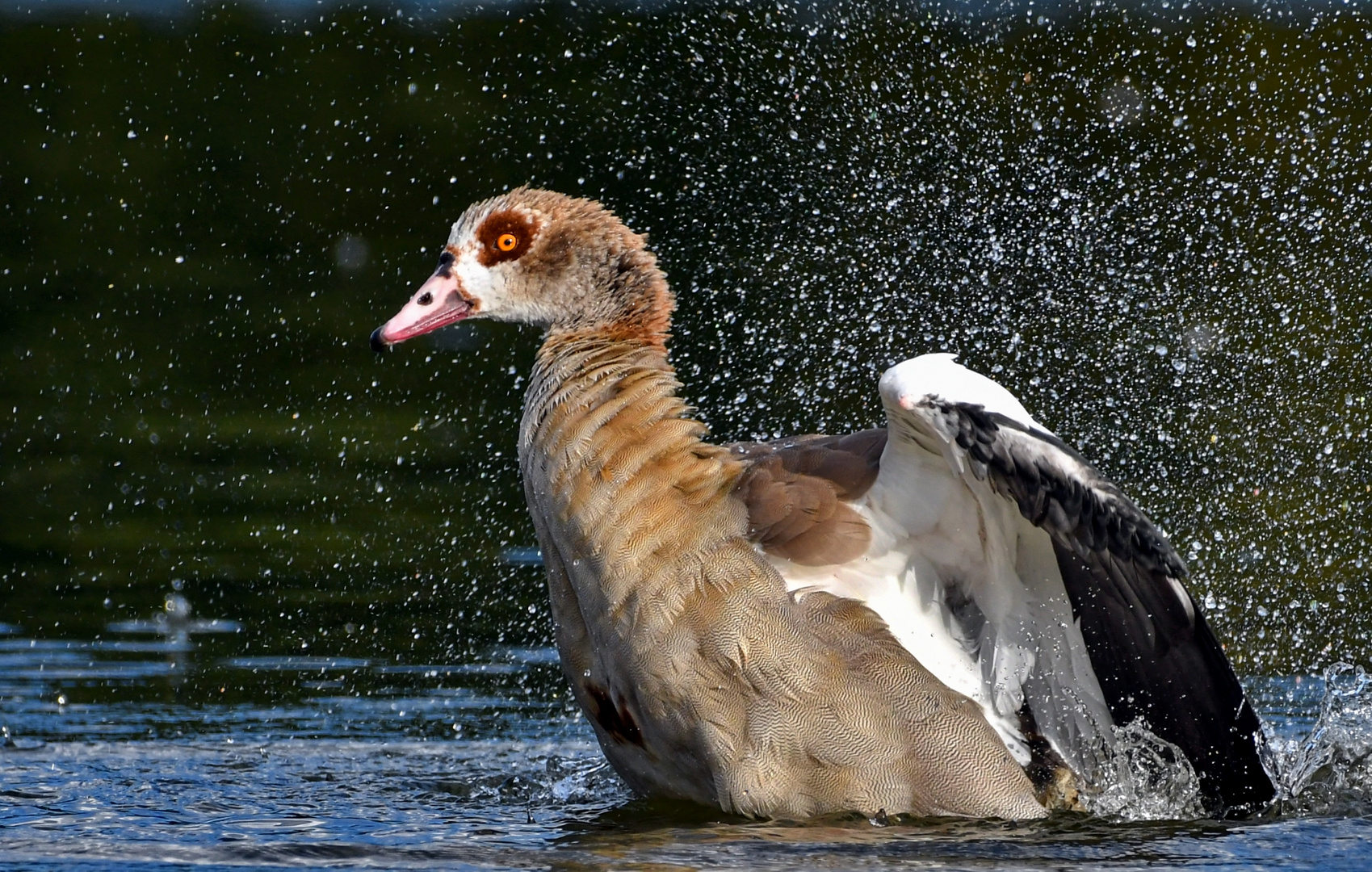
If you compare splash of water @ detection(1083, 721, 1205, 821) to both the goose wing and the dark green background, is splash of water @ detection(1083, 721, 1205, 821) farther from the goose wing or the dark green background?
the dark green background

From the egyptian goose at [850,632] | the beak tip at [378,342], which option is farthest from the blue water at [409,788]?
the beak tip at [378,342]

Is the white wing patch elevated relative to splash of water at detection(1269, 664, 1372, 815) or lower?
elevated

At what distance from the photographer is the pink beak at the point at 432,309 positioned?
5.80 meters

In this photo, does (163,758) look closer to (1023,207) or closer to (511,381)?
(511,381)

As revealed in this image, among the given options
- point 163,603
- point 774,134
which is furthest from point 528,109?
point 163,603

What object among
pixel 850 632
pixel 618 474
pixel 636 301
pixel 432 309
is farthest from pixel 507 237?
pixel 850 632

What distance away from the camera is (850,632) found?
511cm

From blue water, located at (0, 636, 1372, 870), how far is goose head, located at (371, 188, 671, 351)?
1369mm

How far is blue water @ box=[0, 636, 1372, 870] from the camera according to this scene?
482 centimetres

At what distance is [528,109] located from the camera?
52.4ft

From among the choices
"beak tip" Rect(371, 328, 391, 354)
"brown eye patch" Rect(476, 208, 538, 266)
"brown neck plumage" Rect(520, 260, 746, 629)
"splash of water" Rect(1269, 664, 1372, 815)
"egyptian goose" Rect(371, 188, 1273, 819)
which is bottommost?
"splash of water" Rect(1269, 664, 1372, 815)

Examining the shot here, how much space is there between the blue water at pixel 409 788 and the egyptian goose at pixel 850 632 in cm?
16

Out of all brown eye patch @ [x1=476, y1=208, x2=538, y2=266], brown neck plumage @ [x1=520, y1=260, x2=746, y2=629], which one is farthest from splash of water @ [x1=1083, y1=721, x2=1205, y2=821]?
brown eye patch @ [x1=476, y1=208, x2=538, y2=266]

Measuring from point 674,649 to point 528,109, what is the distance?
11.5m
